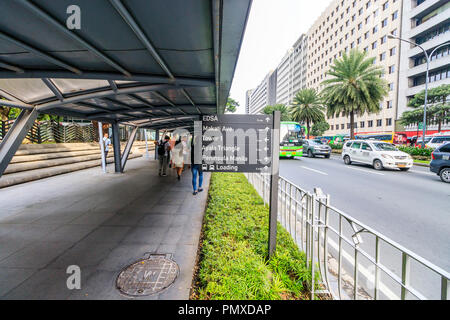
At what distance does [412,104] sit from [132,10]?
3961cm

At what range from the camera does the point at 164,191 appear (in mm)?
7055

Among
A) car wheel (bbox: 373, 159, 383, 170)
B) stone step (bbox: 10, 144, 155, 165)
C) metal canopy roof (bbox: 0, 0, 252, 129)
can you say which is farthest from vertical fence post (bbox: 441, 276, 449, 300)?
car wheel (bbox: 373, 159, 383, 170)

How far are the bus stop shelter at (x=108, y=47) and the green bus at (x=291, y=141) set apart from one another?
13.6 meters

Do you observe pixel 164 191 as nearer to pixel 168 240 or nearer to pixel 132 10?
pixel 168 240

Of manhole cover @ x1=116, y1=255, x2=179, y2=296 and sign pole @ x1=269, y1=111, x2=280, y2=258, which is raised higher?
Answer: sign pole @ x1=269, y1=111, x2=280, y2=258

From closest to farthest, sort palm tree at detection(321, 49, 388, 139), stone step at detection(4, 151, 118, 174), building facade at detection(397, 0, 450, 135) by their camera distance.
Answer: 1. stone step at detection(4, 151, 118, 174)
2. palm tree at detection(321, 49, 388, 139)
3. building facade at detection(397, 0, 450, 135)

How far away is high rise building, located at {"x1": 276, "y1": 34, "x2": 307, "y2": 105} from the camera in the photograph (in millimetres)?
74375

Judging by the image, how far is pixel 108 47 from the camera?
3238 millimetres

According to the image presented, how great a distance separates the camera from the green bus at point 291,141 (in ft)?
57.3

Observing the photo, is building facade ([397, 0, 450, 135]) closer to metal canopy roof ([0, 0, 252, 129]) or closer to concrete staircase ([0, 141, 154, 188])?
metal canopy roof ([0, 0, 252, 129])

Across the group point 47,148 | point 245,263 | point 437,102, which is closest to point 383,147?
point 245,263

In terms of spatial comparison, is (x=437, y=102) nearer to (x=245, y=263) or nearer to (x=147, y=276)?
(x=245, y=263)

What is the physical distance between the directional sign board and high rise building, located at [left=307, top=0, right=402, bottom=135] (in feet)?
137
